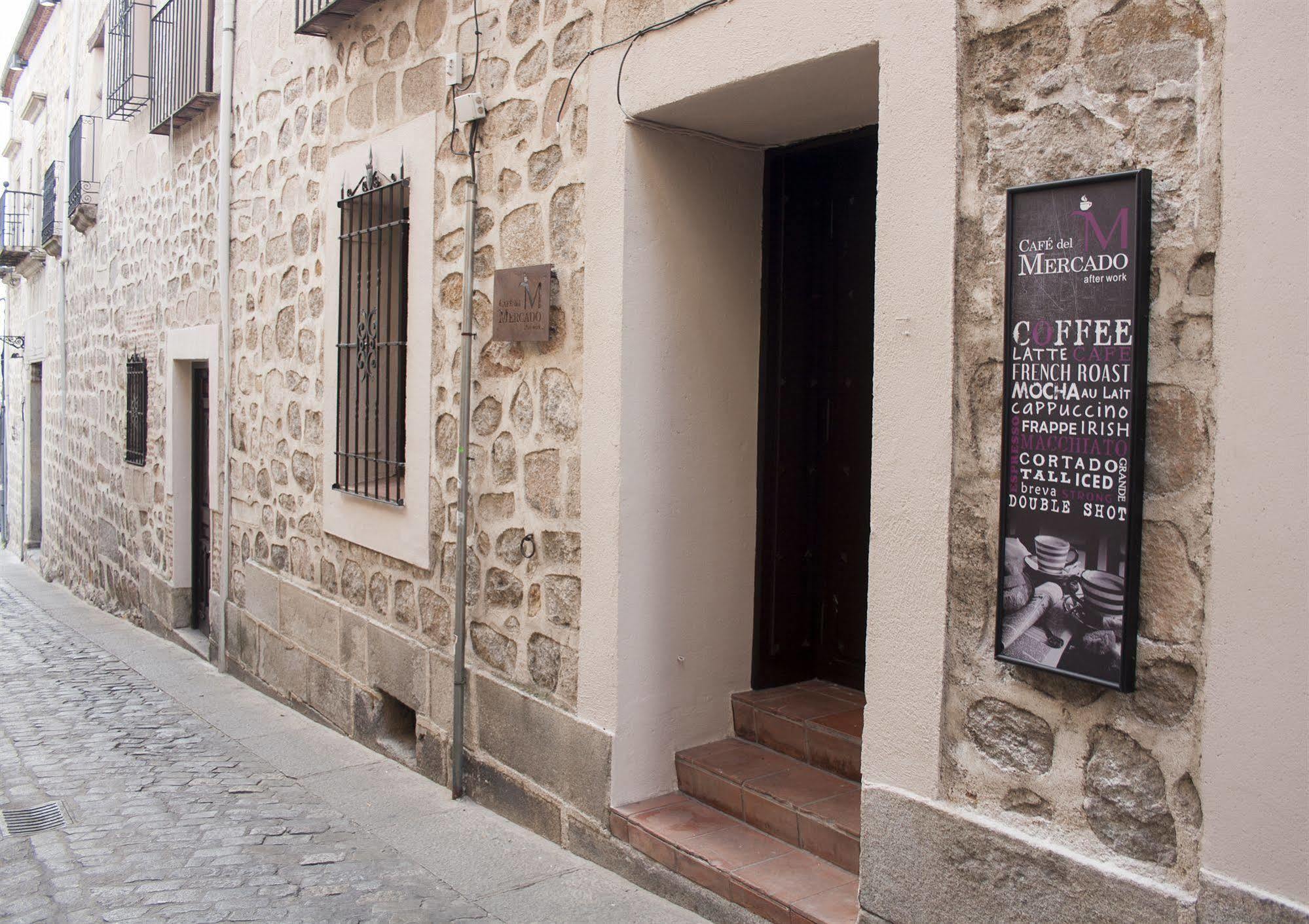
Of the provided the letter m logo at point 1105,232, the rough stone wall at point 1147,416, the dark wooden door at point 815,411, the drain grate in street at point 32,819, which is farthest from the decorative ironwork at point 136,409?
the letter m logo at point 1105,232

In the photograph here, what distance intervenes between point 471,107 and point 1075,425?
117 inches

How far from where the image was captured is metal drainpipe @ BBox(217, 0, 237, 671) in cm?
726

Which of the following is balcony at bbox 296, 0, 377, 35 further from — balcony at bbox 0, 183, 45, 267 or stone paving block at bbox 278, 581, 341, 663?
balcony at bbox 0, 183, 45, 267

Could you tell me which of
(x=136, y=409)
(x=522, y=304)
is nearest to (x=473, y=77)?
(x=522, y=304)

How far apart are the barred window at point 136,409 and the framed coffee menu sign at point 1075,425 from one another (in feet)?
28.1

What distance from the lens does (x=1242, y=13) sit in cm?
220

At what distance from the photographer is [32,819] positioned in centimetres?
459

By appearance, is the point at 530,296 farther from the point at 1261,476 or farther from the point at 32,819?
the point at 32,819

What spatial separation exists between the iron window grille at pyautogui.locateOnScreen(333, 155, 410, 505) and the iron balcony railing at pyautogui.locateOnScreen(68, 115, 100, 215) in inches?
275

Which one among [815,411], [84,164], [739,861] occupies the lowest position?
[739,861]

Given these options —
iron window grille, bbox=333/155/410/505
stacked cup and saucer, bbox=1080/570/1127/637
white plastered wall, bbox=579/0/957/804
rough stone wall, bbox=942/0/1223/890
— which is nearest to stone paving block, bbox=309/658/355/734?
iron window grille, bbox=333/155/410/505

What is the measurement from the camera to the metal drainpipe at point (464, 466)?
4625 millimetres

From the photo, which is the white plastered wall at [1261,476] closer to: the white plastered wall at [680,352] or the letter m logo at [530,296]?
the white plastered wall at [680,352]

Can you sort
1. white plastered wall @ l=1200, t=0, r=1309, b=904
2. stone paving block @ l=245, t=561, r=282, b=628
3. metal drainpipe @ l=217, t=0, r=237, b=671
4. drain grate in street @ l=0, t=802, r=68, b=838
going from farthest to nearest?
1. metal drainpipe @ l=217, t=0, r=237, b=671
2. stone paving block @ l=245, t=561, r=282, b=628
3. drain grate in street @ l=0, t=802, r=68, b=838
4. white plastered wall @ l=1200, t=0, r=1309, b=904
